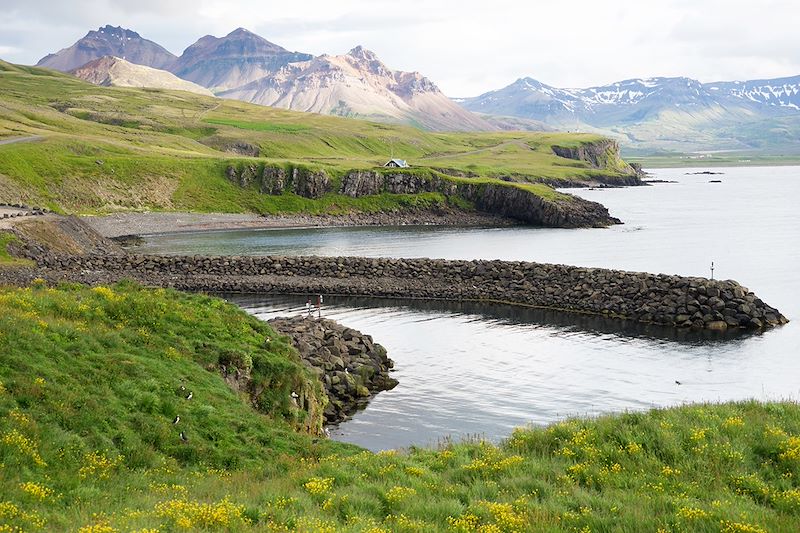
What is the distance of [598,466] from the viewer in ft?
63.8

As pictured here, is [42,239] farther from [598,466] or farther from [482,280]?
[598,466]

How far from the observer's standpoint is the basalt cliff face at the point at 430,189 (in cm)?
15475

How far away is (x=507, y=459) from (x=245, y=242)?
104m

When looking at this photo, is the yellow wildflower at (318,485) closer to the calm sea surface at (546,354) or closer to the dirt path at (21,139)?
the calm sea surface at (546,354)

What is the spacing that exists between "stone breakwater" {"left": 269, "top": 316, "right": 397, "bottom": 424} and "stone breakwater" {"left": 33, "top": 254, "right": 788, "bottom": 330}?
24637 mm

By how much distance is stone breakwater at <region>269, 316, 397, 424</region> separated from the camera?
40500 mm

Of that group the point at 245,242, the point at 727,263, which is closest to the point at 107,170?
the point at 245,242

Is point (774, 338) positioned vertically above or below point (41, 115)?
below

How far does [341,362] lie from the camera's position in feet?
143

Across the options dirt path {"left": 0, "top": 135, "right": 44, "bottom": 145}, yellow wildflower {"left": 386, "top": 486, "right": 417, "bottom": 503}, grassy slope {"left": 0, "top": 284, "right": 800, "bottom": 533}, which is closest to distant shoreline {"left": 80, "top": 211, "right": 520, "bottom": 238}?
dirt path {"left": 0, "top": 135, "right": 44, "bottom": 145}

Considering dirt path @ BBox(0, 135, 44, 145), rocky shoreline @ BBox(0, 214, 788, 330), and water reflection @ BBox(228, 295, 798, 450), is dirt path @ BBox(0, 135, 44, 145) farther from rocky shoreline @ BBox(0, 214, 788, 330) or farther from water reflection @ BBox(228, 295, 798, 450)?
water reflection @ BBox(228, 295, 798, 450)

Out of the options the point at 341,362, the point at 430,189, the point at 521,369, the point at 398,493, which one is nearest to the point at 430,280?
the point at 521,369

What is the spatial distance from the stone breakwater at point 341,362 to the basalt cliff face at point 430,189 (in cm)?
10736

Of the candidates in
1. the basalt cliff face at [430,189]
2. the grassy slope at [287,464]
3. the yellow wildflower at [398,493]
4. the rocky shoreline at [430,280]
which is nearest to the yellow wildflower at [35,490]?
the grassy slope at [287,464]
